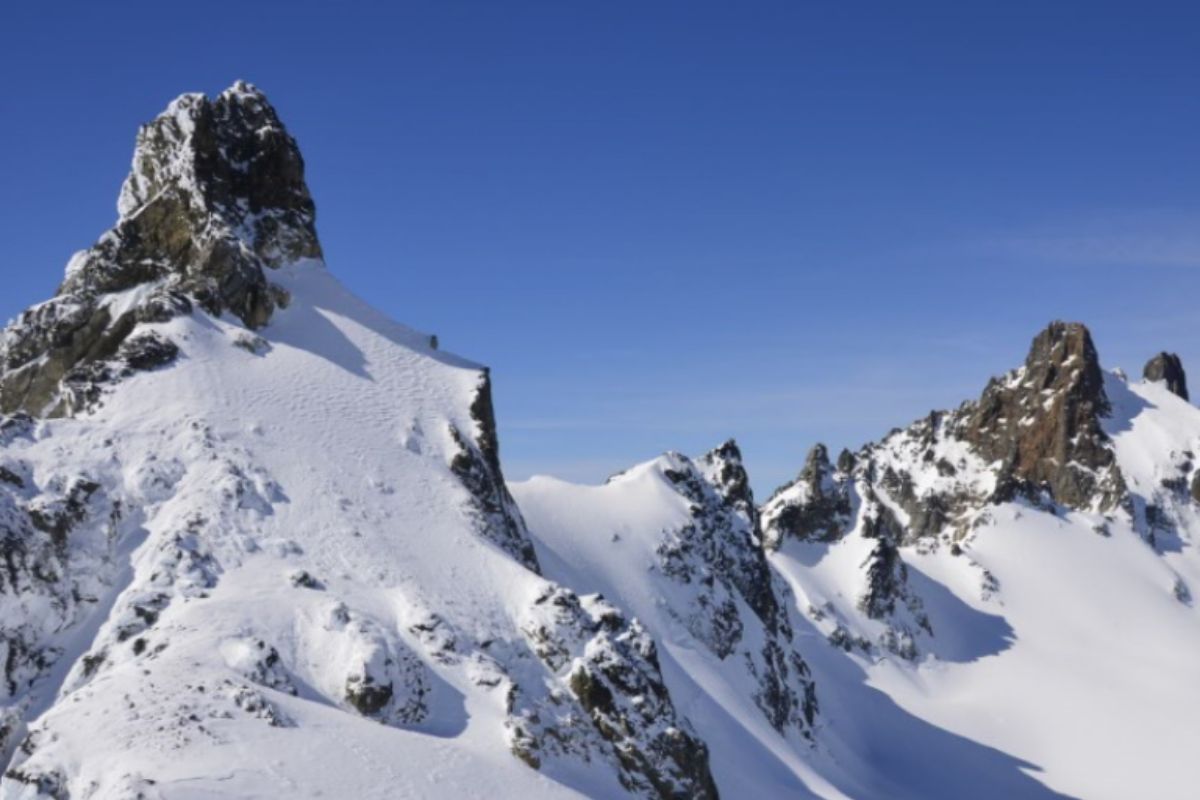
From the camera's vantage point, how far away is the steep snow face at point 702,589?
60.0 meters

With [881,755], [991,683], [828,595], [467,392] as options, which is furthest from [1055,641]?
[467,392]

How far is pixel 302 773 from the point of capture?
2631cm

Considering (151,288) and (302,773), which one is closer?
(302,773)

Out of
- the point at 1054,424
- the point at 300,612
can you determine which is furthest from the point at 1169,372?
the point at 300,612

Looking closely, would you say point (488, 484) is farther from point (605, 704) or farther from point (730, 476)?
point (730, 476)

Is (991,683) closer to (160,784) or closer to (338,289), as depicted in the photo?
(338,289)

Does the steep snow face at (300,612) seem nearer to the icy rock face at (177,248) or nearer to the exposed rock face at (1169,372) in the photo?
the icy rock face at (177,248)

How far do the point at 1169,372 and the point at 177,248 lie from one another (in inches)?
6249

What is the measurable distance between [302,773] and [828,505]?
312 feet

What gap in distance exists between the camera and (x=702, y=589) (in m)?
72.9

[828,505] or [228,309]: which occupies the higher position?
[828,505]

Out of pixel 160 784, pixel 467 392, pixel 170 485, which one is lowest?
pixel 160 784

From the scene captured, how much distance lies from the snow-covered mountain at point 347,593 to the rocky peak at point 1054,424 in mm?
36591

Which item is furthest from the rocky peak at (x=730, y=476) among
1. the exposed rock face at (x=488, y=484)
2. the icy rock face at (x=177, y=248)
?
the icy rock face at (x=177, y=248)
